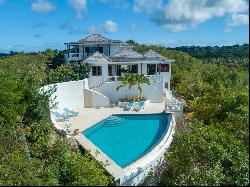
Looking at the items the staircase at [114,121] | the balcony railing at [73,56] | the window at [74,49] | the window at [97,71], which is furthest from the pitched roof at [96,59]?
the staircase at [114,121]

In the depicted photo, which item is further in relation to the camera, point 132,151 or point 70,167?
point 132,151

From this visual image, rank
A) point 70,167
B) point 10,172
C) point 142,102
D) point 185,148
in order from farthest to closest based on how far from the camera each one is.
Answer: point 142,102, point 70,167, point 10,172, point 185,148

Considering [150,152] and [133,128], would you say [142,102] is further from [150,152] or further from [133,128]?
[150,152]

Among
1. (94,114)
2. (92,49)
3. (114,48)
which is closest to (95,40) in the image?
(92,49)

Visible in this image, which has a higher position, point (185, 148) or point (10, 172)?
point (185, 148)

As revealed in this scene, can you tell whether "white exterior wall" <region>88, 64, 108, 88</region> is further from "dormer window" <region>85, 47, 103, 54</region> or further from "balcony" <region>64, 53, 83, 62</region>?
"dormer window" <region>85, 47, 103, 54</region>

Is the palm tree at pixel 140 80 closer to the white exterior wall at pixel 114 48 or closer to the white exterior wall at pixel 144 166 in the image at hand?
the white exterior wall at pixel 114 48

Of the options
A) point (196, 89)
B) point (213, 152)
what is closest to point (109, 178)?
point (213, 152)
